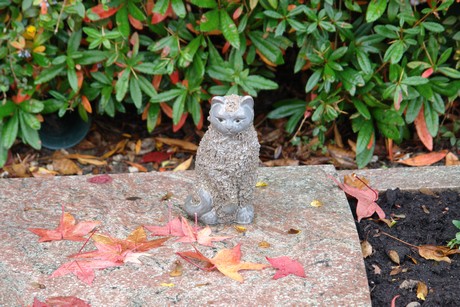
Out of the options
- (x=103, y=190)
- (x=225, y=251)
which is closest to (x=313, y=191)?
(x=225, y=251)

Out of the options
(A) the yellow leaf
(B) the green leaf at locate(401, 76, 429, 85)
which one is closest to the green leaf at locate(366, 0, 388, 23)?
(B) the green leaf at locate(401, 76, 429, 85)

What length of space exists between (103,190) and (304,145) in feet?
4.93

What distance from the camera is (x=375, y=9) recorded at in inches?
156

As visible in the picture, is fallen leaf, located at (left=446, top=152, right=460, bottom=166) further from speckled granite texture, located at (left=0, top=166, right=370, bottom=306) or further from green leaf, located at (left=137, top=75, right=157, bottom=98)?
green leaf, located at (left=137, top=75, right=157, bottom=98)

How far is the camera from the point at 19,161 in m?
4.60

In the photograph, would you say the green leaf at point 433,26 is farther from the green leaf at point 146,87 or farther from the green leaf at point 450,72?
the green leaf at point 146,87

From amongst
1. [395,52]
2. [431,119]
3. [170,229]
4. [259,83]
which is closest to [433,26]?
[395,52]

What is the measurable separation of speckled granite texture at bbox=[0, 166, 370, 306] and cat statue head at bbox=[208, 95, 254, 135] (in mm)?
502

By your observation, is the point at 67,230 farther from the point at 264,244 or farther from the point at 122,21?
the point at 122,21

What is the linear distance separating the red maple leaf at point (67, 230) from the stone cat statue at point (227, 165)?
0.46 meters

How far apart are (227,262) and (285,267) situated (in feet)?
0.77

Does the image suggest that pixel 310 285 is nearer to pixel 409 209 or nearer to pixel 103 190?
pixel 409 209

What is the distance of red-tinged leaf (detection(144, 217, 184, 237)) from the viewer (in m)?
3.15

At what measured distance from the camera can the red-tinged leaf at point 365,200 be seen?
343 centimetres
